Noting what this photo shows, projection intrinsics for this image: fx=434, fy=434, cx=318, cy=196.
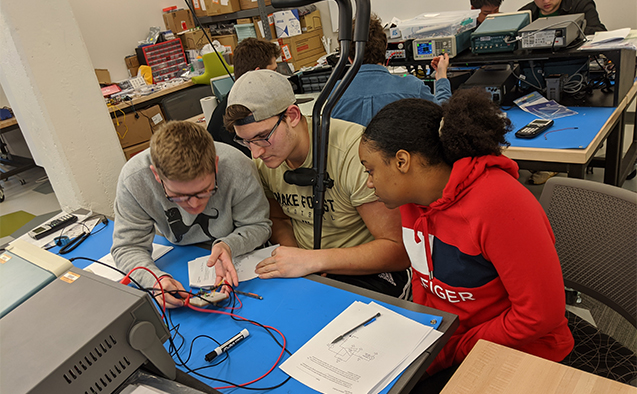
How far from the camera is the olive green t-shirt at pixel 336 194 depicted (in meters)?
1.37

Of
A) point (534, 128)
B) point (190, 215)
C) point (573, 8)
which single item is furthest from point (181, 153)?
point (573, 8)

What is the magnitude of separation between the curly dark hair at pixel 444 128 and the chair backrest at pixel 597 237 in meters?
0.30

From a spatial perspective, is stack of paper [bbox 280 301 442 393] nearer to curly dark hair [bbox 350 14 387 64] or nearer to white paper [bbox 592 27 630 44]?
curly dark hair [bbox 350 14 387 64]

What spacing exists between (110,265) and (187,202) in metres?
0.47

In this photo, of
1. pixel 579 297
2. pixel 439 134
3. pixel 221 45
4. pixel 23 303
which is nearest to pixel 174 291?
pixel 23 303

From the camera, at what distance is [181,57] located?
16.7ft

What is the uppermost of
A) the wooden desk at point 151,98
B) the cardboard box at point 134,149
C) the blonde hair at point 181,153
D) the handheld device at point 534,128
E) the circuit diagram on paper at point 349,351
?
the blonde hair at point 181,153

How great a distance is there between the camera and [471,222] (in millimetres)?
962

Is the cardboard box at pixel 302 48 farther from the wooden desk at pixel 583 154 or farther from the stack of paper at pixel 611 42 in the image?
the wooden desk at pixel 583 154

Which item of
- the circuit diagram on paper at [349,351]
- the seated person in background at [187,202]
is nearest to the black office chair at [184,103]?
the seated person in background at [187,202]

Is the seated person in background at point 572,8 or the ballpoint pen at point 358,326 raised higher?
the seated person in background at point 572,8

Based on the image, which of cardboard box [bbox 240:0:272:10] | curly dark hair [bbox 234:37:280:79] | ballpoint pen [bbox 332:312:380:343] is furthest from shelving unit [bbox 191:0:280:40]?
ballpoint pen [bbox 332:312:380:343]

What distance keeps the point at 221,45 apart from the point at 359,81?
3290 mm

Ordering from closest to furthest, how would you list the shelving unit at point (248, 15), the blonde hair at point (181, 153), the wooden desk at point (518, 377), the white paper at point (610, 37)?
1. the wooden desk at point (518, 377)
2. the blonde hair at point (181, 153)
3. the white paper at point (610, 37)
4. the shelving unit at point (248, 15)
